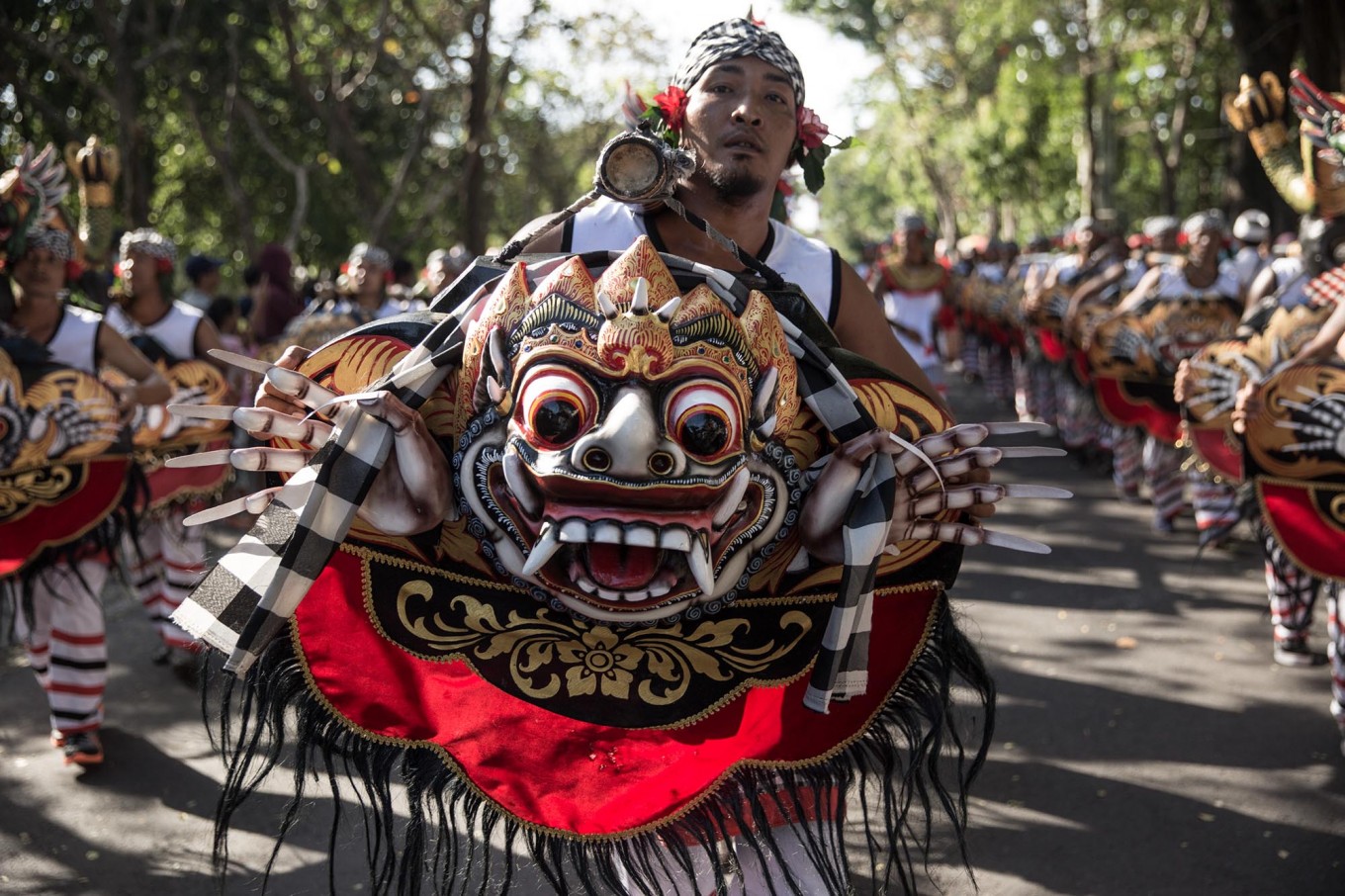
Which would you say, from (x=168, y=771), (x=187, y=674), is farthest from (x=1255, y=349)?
(x=187, y=674)

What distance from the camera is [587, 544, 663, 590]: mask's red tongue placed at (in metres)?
2.24

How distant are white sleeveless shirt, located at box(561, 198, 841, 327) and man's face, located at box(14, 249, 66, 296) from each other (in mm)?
3525

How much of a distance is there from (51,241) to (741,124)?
385cm

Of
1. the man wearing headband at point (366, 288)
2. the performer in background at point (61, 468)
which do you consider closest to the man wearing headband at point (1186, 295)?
the man wearing headband at point (366, 288)

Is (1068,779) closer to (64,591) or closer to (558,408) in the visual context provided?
(558,408)

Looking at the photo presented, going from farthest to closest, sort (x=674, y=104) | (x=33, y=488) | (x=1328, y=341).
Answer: (x=33, y=488) → (x=1328, y=341) → (x=674, y=104)

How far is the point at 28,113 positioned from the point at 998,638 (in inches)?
586

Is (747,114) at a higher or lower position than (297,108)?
lower

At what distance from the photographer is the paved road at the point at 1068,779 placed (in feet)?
14.9

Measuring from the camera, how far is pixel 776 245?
302cm

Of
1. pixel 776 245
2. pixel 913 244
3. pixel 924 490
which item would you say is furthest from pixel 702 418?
pixel 913 244

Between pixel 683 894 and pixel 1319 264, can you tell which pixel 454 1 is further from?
pixel 683 894

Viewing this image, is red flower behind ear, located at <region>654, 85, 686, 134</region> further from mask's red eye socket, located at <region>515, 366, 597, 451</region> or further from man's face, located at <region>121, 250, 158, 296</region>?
man's face, located at <region>121, 250, 158, 296</region>

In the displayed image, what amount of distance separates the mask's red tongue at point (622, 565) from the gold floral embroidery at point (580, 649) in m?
0.28
